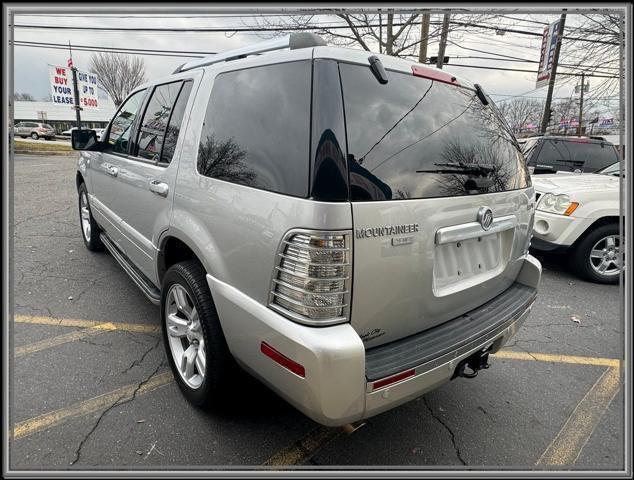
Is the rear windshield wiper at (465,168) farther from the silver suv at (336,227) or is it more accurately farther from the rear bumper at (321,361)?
the rear bumper at (321,361)

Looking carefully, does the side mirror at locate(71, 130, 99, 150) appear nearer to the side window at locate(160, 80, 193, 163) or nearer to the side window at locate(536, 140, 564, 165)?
the side window at locate(160, 80, 193, 163)

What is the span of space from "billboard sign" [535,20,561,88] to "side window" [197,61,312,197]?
1482 cm

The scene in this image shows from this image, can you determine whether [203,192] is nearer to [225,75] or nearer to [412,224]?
[225,75]

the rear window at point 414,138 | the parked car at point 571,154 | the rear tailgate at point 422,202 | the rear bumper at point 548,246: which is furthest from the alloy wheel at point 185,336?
the parked car at point 571,154

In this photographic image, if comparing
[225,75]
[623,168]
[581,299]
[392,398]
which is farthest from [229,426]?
[581,299]

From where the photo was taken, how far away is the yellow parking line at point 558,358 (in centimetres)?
322

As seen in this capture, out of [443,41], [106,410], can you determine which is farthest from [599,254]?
[443,41]

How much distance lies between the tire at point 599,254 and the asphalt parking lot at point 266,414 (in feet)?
4.31

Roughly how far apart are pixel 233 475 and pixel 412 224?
1538 millimetres

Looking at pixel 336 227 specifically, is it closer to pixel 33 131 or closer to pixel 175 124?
pixel 175 124

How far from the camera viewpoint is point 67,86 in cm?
2359

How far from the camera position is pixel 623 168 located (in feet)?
9.39

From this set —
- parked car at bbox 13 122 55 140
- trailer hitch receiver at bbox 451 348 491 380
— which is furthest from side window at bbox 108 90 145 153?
parked car at bbox 13 122 55 140

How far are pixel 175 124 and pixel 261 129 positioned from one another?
0.99 m
